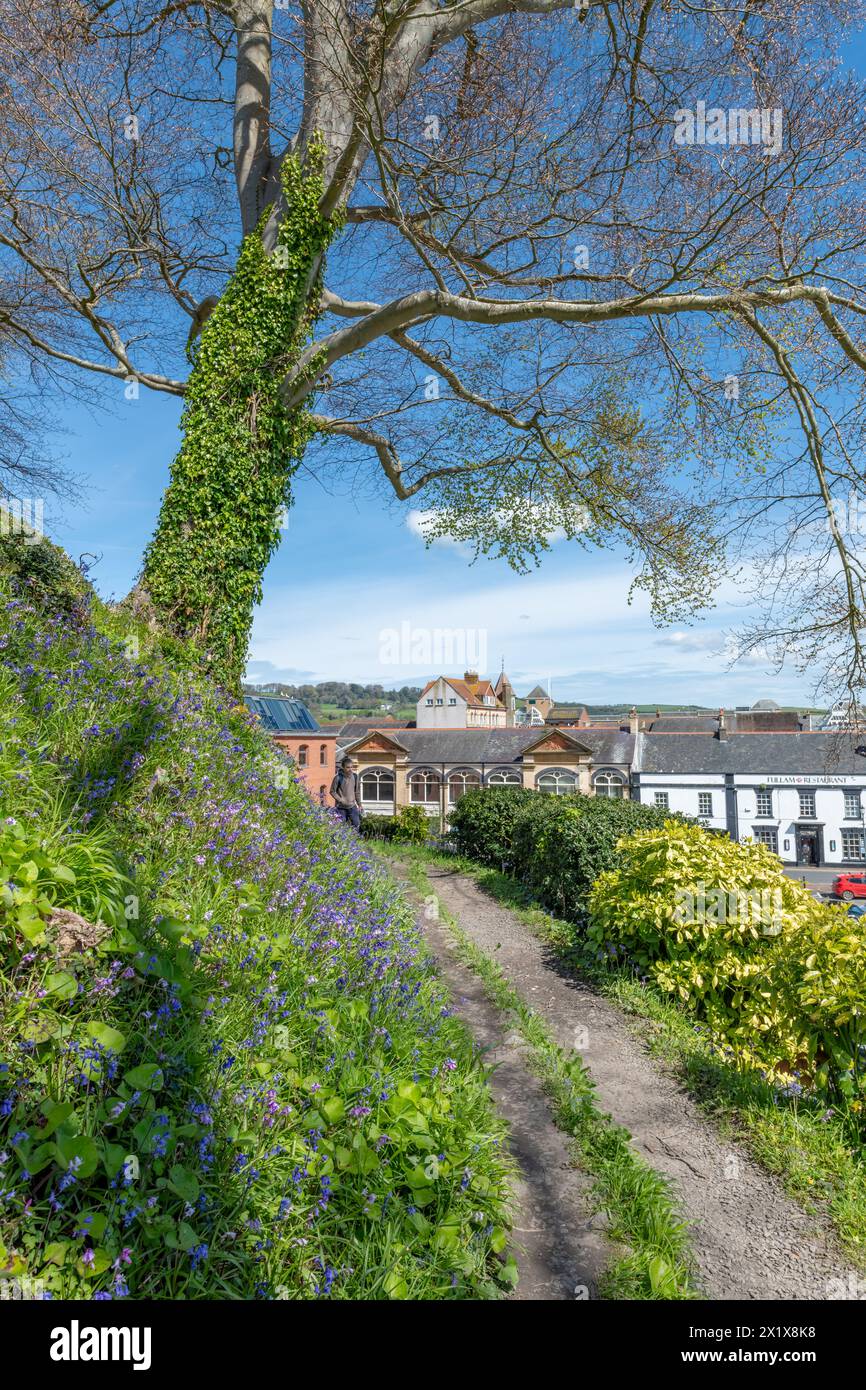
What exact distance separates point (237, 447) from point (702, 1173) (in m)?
8.01

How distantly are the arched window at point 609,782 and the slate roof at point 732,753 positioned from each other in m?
1.09

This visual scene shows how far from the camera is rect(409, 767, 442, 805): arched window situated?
41875 mm

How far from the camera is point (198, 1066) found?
2506 millimetres

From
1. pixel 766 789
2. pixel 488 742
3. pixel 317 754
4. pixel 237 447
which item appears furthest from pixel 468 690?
pixel 237 447

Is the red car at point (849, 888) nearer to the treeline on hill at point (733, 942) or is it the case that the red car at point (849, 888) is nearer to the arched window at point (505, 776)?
the treeline on hill at point (733, 942)

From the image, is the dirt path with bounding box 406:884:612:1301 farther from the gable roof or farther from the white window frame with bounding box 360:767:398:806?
the gable roof

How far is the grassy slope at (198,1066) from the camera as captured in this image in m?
2.04

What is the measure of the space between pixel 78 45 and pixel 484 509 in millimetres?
8168

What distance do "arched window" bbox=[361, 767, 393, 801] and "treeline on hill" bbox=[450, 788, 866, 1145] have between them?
33955 mm

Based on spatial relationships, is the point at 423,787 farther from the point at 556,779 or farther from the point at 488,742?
the point at 556,779

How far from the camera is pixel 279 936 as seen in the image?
3572 mm

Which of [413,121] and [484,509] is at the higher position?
[413,121]
